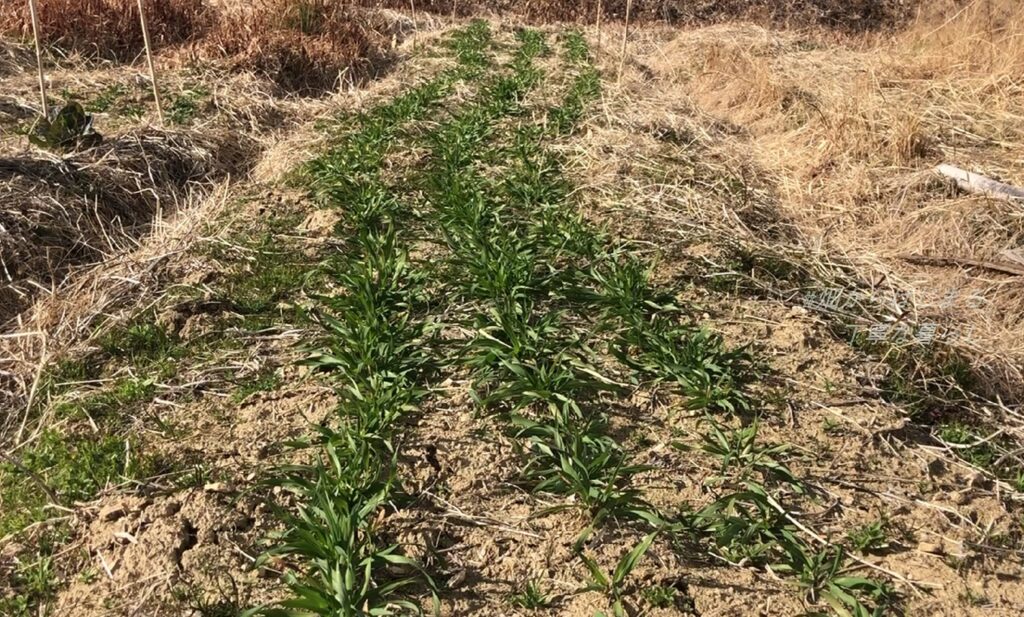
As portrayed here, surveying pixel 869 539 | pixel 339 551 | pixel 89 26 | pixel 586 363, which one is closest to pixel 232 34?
pixel 89 26

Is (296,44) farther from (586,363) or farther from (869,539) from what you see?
(869,539)

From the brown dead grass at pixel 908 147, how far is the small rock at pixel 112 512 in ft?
12.4

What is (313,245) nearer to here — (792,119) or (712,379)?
(712,379)

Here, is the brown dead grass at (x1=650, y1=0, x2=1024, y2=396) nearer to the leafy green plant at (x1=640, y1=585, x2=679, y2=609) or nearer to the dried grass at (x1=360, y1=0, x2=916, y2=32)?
the leafy green plant at (x1=640, y1=585, x2=679, y2=609)

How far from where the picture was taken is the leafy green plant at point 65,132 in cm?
509

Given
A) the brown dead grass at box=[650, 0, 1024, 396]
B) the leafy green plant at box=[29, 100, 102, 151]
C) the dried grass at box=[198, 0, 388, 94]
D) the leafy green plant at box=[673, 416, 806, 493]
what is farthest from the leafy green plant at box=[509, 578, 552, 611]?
the dried grass at box=[198, 0, 388, 94]

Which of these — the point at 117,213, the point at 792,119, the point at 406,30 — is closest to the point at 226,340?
the point at 117,213

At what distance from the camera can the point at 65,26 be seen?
7.89 metres

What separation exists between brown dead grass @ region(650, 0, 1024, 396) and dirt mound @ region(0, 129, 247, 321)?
177 inches

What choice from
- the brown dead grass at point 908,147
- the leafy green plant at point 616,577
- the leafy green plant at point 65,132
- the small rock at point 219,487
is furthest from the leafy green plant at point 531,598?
the leafy green plant at point 65,132

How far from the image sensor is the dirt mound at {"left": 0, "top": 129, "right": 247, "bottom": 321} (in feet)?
13.7

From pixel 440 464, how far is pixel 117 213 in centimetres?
331

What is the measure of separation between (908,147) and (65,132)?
20.7 ft

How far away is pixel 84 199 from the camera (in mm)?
4727
